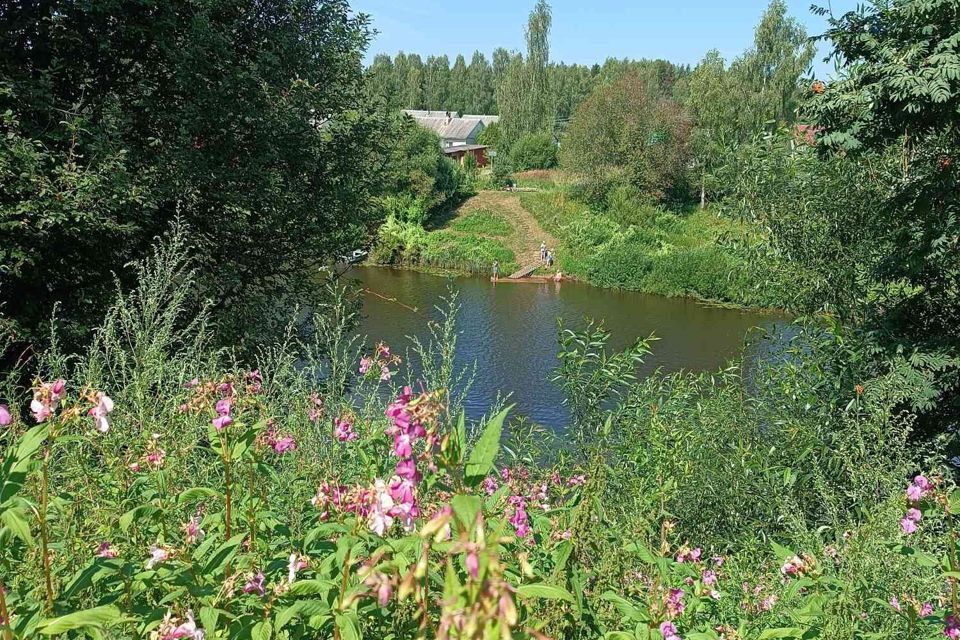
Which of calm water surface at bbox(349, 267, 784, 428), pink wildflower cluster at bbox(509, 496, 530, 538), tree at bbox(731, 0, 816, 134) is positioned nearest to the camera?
pink wildflower cluster at bbox(509, 496, 530, 538)

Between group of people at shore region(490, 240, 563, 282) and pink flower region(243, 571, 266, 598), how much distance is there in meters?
25.8

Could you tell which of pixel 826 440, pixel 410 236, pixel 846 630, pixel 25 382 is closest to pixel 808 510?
pixel 826 440

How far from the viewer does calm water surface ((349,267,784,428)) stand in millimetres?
14289

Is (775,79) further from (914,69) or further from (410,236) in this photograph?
(914,69)

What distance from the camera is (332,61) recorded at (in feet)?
28.6

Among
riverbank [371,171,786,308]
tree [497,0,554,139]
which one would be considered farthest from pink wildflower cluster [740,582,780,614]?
tree [497,0,554,139]

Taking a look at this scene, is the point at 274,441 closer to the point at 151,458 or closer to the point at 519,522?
the point at 151,458

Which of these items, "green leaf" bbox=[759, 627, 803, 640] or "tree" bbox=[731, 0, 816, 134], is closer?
"green leaf" bbox=[759, 627, 803, 640]

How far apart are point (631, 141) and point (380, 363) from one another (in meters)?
32.1

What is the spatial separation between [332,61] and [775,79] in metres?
27.6

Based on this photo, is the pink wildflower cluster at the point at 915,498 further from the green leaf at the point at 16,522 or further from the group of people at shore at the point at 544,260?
the group of people at shore at the point at 544,260

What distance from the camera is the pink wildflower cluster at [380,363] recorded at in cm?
295

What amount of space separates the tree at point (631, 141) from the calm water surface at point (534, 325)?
8.89 m

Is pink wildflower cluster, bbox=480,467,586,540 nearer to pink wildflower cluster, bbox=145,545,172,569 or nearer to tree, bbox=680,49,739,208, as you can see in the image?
pink wildflower cluster, bbox=145,545,172,569
